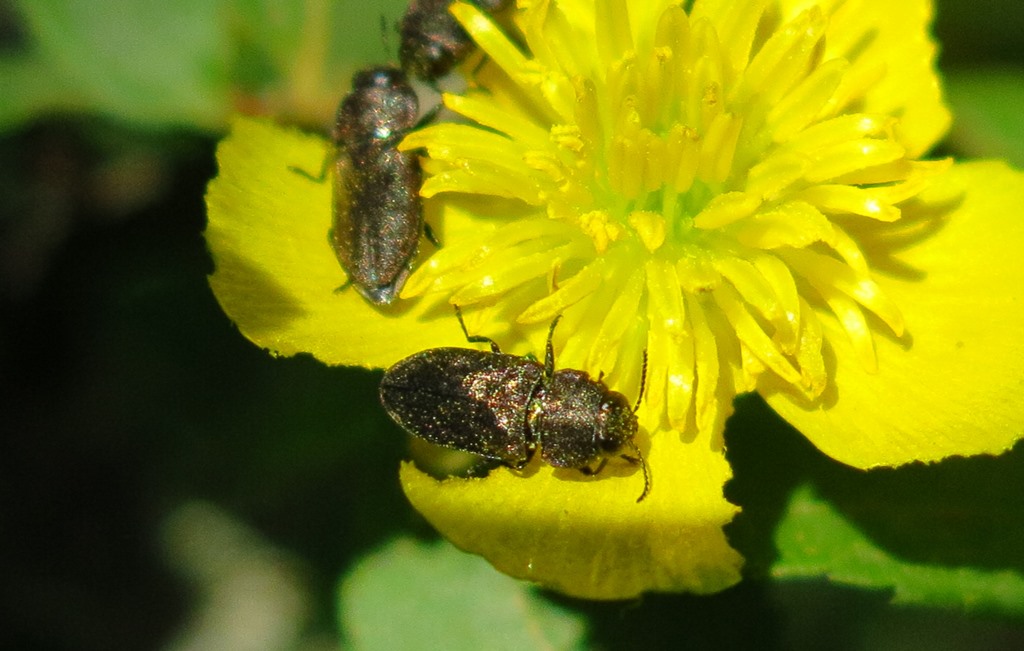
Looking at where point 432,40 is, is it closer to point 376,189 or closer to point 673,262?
point 376,189

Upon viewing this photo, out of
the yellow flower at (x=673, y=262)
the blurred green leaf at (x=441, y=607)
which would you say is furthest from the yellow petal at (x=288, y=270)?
the blurred green leaf at (x=441, y=607)

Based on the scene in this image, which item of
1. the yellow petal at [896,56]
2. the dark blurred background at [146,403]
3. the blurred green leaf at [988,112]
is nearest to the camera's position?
the yellow petal at [896,56]

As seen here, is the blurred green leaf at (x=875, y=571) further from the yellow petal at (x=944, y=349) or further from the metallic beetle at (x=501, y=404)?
the metallic beetle at (x=501, y=404)

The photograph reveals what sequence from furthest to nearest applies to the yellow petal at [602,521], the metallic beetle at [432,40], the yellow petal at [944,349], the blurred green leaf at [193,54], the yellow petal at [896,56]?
the blurred green leaf at [193,54], the metallic beetle at [432,40], the yellow petal at [896,56], the yellow petal at [944,349], the yellow petal at [602,521]

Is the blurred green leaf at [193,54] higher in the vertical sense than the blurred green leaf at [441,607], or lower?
higher

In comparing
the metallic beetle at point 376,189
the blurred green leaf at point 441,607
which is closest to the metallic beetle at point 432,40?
the metallic beetle at point 376,189

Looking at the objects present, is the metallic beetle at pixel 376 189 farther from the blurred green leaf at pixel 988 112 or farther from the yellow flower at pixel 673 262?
the blurred green leaf at pixel 988 112

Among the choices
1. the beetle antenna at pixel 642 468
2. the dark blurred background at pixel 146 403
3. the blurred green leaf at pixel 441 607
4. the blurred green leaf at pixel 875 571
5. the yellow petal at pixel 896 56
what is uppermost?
the yellow petal at pixel 896 56

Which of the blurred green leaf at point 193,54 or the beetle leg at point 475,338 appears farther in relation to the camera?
the blurred green leaf at point 193,54

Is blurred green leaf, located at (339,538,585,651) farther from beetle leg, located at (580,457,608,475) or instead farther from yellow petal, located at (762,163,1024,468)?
yellow petal, located at (762,163,1024,468)
